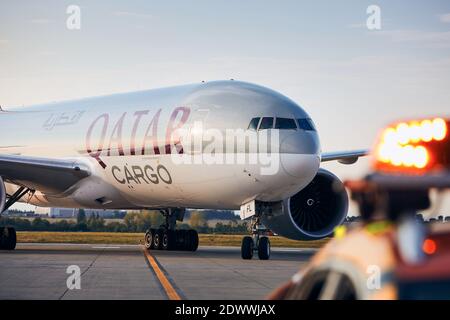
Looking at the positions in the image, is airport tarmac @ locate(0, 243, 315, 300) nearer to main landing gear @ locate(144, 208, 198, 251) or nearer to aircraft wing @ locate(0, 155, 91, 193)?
aircraft wing @ locate(0, 155, 91, 193)

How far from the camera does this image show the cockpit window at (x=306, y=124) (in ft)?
72.5

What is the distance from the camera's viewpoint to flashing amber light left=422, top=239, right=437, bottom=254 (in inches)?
120

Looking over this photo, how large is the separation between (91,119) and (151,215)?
51.1ft

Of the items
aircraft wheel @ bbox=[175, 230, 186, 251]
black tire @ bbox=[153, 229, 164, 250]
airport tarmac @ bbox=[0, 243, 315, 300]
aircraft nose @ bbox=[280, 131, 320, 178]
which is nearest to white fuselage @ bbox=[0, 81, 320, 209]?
aircraft nose @ bbox=[280, 131, 320, 178]

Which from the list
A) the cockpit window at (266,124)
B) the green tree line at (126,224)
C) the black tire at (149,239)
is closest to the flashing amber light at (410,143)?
the cockpit window at (266,124)

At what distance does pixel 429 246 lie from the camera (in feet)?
10.1

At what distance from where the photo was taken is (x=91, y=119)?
27.5 metres

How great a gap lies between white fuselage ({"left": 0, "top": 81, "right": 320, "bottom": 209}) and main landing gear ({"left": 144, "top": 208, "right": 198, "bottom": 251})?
1.08 m

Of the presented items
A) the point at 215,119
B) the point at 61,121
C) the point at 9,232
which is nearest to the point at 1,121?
the point at 61,121

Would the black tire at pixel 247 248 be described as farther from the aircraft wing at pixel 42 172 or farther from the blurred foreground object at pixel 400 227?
the blurred foreground object at pixel 400 227

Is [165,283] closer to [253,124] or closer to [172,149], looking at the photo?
[253,124]

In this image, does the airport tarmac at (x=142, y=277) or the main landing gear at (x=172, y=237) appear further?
the main landing gear at (x=172, y=237)

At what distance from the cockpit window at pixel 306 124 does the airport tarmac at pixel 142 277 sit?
3.12 m

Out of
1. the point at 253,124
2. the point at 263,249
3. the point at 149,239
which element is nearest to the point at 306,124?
the point at 253,124
